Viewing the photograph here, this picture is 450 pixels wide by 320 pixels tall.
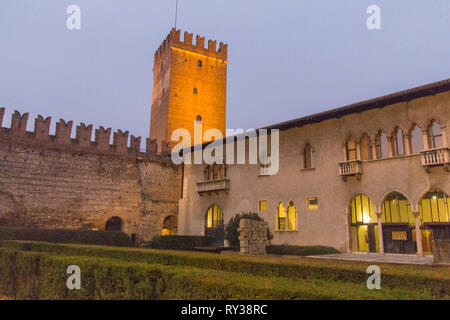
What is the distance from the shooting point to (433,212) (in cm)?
1706

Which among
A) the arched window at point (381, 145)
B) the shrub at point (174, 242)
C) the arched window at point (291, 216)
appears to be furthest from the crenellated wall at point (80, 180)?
the arched window at point (381, 145)

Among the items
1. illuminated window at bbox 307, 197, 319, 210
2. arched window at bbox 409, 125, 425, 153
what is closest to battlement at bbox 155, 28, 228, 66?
illuminated window at bbox 307, 197, 319, 210

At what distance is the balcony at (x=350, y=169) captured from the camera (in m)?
19.2

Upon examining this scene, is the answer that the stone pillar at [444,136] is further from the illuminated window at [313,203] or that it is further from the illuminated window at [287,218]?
the illuminated window at [287,218]

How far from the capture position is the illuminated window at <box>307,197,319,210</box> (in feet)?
69.8

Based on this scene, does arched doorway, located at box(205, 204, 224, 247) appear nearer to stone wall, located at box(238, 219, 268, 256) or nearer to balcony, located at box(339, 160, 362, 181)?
stone wall, located at box(238, 219, 268, 256)

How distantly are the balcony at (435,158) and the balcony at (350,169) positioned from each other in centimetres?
333

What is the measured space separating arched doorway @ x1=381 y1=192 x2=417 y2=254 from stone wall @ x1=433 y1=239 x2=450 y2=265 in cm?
648

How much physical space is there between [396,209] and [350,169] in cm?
324

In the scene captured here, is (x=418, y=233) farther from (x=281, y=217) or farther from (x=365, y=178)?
(x=281, y=217)

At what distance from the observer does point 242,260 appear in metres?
8.55

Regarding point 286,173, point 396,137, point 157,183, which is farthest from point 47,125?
point 396,137
